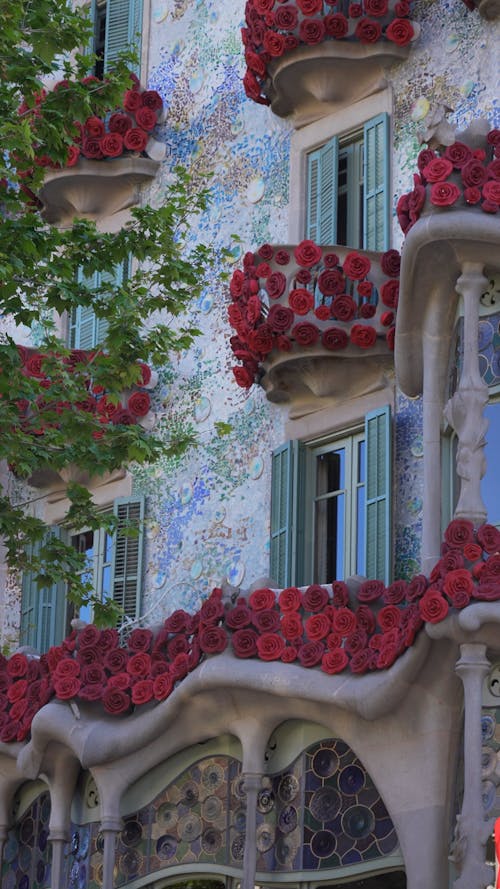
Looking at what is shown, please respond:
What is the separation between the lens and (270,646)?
694 inches

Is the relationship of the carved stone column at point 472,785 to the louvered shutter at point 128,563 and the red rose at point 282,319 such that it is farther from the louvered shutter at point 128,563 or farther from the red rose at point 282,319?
the louvered shutter at point 128,563

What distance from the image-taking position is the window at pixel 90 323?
22.8 m

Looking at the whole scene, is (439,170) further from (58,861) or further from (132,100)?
(58,861)

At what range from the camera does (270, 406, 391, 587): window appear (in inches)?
727

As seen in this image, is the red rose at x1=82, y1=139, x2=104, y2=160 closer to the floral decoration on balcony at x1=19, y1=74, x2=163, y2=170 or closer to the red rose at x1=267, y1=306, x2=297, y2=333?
the floral decoration on balcony at x1=19, y1=74, x2=163, y2=170

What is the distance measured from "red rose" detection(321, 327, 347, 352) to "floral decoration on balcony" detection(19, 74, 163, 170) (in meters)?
4.44

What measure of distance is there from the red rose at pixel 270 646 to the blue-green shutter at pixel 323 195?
4115mm

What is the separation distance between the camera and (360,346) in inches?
737

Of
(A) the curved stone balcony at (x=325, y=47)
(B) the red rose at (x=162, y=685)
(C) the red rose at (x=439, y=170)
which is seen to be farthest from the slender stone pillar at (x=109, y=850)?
(A) the curved stone balcony at (x=325, y=47)

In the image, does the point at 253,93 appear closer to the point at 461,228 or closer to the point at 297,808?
the point at 461,228

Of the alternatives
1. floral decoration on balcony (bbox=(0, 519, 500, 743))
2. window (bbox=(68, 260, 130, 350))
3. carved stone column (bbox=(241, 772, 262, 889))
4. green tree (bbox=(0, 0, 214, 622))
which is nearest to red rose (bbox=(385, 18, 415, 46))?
green tree (bbox=(0, 0, 214, 622))

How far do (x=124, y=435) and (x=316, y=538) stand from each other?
2476mm

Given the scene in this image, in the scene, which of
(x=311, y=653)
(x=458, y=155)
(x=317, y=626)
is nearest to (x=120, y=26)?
(x=458, y=155)

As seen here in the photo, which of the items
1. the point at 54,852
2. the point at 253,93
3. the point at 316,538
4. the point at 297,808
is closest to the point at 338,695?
the point at 297,808
